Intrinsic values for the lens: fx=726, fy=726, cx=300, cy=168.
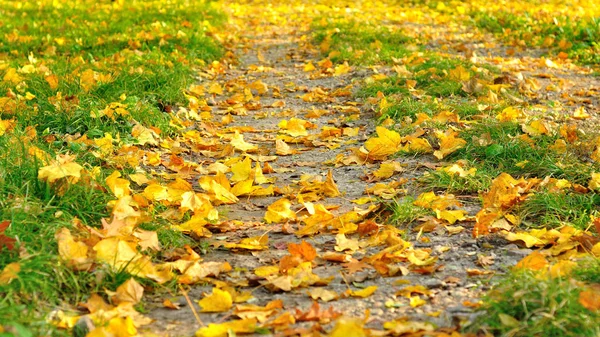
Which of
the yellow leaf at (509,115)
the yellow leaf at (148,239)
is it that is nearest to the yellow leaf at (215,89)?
the yellow leaf at (509,115)

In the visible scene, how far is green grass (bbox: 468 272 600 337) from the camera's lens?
201 centimetres

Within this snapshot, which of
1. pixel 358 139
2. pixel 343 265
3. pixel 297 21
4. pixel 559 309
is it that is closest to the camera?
pixel 559 309

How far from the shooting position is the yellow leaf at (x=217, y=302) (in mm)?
2408

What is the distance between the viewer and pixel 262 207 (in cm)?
353

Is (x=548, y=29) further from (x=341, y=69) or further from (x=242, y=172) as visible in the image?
(x=242, y=172)

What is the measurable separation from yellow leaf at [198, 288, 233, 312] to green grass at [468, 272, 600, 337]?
0.80m

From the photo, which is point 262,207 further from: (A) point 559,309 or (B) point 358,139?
(A) point 559,309

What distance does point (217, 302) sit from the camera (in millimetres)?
2414

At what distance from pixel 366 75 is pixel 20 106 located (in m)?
3.04

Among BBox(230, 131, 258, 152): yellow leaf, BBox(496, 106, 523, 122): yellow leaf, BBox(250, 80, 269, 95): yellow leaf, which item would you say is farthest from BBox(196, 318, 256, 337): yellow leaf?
BBox(250, 80, 269, 95): yellow leaf

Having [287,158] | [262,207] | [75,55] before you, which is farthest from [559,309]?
[75,55]

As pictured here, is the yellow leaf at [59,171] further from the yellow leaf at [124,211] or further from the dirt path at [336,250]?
the dirt path at [336,250]

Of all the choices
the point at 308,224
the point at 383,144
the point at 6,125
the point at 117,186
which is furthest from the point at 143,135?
the point at 308,224

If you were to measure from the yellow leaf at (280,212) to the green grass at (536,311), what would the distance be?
1221 mm
